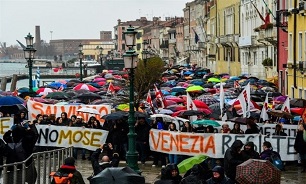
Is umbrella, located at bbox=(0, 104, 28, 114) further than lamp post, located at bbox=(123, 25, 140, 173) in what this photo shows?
Yes

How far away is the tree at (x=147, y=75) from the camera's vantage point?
60969 millimetres

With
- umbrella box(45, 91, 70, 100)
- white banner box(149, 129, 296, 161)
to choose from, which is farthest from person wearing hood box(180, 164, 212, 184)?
umbrella box(45, 91, 70, 100)

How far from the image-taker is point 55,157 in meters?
20.1

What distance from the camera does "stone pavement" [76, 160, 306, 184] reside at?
22.3 metres

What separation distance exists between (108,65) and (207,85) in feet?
394

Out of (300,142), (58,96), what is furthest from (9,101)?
(58,96)

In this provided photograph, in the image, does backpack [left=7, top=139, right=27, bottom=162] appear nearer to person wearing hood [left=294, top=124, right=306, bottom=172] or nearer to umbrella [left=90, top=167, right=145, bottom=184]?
umbrella [left=90, top=167, right=145, bottom=184]

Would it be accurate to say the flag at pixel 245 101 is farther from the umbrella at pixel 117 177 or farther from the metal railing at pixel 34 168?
the umbrella at pixel 117 177

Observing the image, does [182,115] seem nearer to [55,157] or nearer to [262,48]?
[55,157]

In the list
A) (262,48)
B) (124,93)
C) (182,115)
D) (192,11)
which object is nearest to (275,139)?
(182,115)

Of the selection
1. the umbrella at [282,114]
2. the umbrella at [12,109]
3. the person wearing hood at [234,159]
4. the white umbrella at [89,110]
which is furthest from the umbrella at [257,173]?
the umbrella at [12,109]

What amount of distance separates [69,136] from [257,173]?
1188 cm

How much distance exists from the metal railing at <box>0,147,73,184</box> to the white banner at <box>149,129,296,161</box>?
3.51 metres

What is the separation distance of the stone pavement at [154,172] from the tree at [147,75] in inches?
1269
